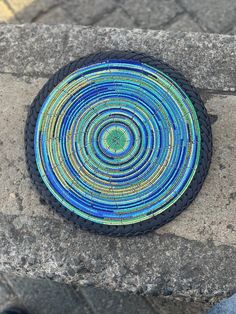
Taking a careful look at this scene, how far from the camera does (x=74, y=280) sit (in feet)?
4.94

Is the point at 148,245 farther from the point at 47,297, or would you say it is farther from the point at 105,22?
the point at 105,22

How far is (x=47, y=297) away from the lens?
1994 millimetres

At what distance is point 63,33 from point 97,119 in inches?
16.1

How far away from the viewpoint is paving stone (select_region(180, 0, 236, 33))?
2.16m

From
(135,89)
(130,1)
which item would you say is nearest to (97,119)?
(135,89)

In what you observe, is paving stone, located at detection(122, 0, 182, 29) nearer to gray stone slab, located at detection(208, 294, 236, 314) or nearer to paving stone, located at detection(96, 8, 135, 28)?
paving stone, located at detection(96, 8, 135, 28)

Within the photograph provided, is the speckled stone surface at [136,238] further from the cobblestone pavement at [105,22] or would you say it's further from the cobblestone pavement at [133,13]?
the cobblestone pavement at [133,13]

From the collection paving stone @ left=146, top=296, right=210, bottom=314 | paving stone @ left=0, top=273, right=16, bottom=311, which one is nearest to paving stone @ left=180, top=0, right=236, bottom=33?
paving stone @ left=146, top=296, right=210, bottom=314

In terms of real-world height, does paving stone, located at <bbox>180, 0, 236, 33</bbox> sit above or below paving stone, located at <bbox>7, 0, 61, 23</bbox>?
below

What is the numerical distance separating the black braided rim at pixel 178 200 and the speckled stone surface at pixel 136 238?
6 centimetres

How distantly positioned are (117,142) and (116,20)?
0.99 m

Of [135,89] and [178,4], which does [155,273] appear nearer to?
[135,89]

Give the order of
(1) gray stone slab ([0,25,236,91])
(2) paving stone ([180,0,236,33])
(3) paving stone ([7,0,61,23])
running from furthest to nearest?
(3) paving stone ([7,0,61,23]), (2) paving stone ([180,0,236,33]), (1) gray stone slab ([0,25,236,91])

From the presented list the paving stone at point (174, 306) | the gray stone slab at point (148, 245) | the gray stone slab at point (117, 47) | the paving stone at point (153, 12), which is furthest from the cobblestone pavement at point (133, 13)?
the paving stone at point (174, 306)
